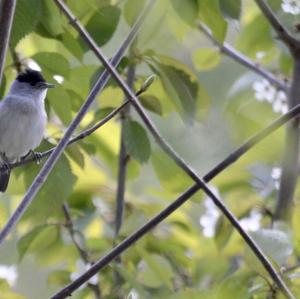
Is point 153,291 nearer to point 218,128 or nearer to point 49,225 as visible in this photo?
point 49,225

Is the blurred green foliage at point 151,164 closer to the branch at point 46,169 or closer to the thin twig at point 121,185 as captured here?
the thin twig at point 121,185

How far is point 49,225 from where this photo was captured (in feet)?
9.89

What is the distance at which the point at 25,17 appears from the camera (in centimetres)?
214

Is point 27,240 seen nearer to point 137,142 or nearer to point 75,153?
point 75,153

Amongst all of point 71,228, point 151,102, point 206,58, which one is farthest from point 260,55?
point 71,228

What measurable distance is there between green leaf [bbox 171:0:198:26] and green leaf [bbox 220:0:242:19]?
4.3 inches

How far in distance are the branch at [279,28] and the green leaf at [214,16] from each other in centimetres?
28

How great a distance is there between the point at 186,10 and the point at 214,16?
11 centimetres

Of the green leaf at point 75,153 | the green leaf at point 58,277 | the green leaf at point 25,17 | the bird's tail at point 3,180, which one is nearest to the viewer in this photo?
the green leaf at point 25,17

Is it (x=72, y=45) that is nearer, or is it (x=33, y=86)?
(x=72, y=45)

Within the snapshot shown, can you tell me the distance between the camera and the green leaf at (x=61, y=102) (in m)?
2.46

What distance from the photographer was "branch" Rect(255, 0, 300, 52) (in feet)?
8.58

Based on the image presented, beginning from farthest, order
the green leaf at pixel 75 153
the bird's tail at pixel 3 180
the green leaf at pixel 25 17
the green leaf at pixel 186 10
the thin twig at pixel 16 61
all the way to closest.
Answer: the bird's tail at pixel 3 180
the green leaf at pixel 75 153
the thin twig at pixel 16 61
the green leaf at pixel 186 10
the green leaf at pixel 25 17

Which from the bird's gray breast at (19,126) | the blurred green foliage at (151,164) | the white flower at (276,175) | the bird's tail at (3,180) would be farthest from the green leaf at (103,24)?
the white flower at (276,175)
